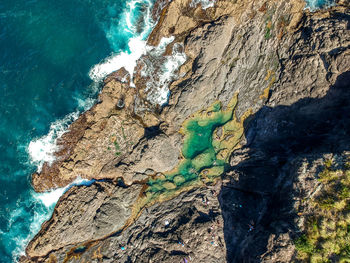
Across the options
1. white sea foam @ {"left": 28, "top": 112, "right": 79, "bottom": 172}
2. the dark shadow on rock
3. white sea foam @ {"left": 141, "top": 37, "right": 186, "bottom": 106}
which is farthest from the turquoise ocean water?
the dark shadow on rock

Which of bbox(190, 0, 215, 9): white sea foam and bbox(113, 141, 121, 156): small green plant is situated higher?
bbox(190, 0, 215, 9): white sea foam

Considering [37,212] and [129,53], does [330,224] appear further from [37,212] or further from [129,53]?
[37,212]

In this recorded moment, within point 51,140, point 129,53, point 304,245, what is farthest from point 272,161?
point 51,140

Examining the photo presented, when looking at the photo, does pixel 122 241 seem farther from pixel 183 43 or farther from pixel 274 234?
pixel 183 43

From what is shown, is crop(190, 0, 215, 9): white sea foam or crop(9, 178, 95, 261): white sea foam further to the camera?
crop(9, 178, 95, 261): white sea foam

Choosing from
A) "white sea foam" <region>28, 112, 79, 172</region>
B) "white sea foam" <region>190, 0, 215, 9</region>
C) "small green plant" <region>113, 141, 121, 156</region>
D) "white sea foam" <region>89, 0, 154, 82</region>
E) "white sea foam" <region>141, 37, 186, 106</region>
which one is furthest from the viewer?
"small green plant" <region>113, 141, 121, 156</region>

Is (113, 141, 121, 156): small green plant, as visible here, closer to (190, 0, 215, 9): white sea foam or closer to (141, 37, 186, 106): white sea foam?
(141, 37, 186, 106): white sea foam

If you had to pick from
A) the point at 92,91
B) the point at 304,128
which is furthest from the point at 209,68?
the point at 92,91
